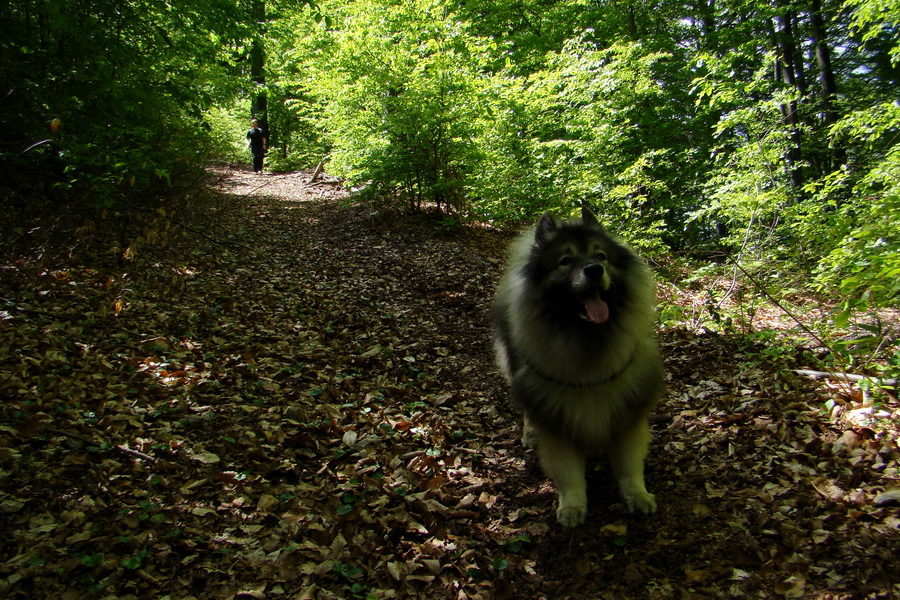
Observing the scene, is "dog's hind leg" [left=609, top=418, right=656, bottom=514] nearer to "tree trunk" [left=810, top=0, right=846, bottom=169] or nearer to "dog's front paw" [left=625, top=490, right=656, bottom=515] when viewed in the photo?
"dog's front paw" [left=625, top=490, right=656, bottom=515]

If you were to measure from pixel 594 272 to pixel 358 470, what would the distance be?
2039 mm

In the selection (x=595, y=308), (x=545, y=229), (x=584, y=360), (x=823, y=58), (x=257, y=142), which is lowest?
(x=584, y=360)

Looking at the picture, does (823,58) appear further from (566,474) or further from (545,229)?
(566,474)

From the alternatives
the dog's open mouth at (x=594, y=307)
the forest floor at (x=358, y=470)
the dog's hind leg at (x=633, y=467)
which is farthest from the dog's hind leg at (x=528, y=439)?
the dog's open mouth at (x=594, y=307)

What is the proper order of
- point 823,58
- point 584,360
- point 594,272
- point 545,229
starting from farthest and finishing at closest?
point 823,58, point 545,229, point 584,360, point 594,272

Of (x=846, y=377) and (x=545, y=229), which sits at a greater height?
(x=545, y=229)

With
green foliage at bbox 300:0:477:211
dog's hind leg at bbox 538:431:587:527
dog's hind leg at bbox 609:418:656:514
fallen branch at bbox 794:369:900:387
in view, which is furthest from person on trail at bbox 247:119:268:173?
fallen branch at bbox 794:369:900:387

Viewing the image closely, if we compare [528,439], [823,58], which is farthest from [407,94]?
[823,58]

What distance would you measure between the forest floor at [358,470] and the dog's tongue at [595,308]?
120cm

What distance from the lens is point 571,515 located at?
281cm

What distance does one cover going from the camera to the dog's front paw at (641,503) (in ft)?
9.16

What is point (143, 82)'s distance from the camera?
646cm

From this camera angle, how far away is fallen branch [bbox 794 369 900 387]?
300 centimetres

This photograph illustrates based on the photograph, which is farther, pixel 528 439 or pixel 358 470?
pixel 528 439
